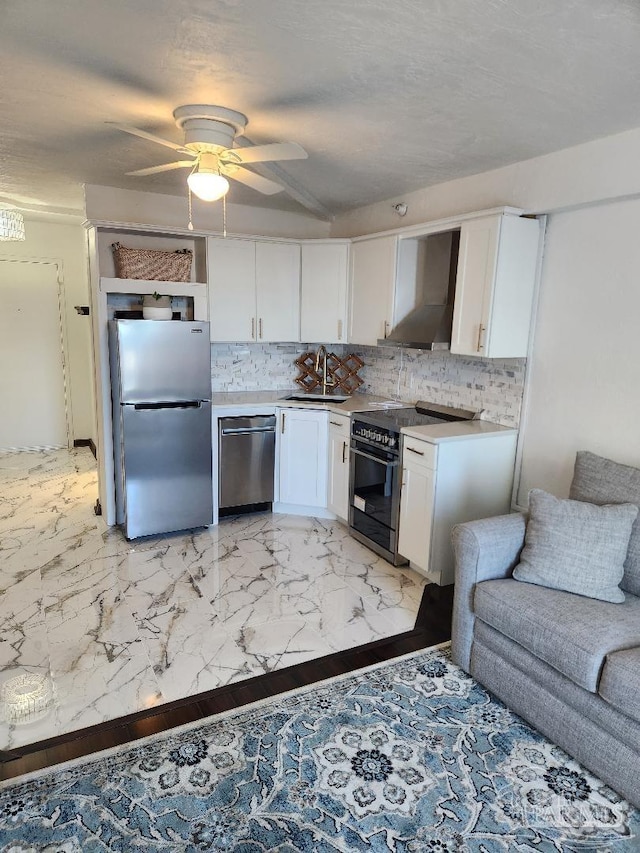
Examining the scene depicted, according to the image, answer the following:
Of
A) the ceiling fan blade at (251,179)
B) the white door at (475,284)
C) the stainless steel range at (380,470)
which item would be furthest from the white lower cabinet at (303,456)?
the ceiling fan blade at (251,179)

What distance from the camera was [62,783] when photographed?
Result: 183 centimetres

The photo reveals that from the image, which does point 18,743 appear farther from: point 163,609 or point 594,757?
point 594,757

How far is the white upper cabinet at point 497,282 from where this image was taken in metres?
3.06

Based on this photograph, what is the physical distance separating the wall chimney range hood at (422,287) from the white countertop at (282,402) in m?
0.54

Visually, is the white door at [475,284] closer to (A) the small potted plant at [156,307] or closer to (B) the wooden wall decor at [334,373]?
(B) the wooden wall decor at [334,373]

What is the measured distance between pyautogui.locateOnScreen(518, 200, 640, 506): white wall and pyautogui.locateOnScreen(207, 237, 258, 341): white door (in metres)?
2.24

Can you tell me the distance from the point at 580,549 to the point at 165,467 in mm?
2768

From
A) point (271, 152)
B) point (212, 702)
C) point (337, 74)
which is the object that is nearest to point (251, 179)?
point (271, 152)

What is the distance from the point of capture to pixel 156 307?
3.87m

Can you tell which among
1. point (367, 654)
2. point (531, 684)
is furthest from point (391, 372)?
point (531, 684)

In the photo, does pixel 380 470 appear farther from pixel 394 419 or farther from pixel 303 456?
pixel 303 456

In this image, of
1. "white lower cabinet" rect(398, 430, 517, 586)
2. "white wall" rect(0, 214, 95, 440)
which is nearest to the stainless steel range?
"white lower cabinet" rect(398, 430, 517, 586)

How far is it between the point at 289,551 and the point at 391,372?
5.79 feet

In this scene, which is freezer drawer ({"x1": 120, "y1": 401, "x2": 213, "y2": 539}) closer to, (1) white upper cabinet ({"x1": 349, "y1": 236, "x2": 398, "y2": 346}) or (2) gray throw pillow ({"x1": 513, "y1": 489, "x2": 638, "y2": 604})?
(1) white upper cabinet ({"x1": 349, "y1": 236, "x2": 398, "y2": 346})
